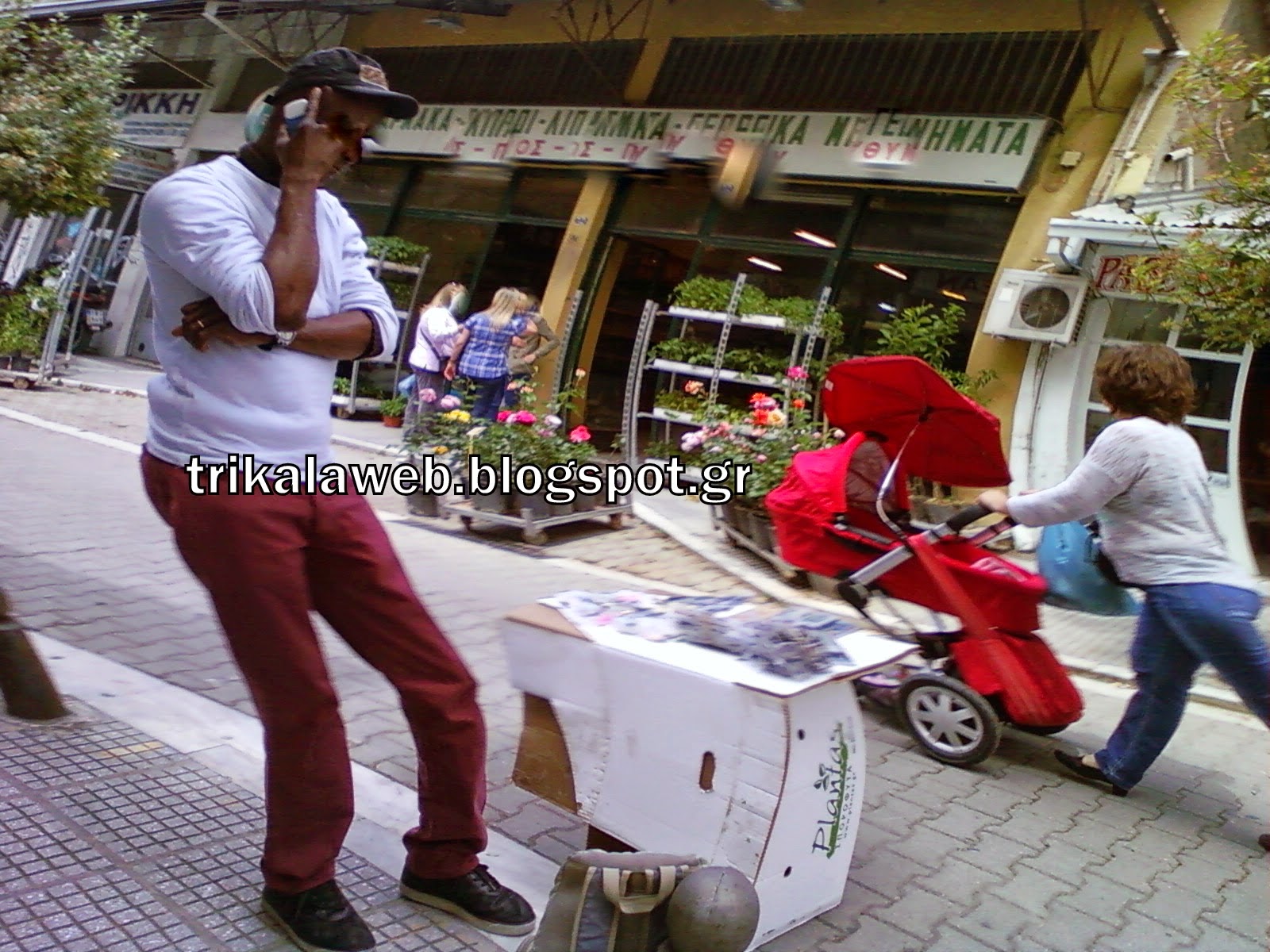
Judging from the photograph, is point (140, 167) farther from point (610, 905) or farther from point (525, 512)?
point (610, 905)

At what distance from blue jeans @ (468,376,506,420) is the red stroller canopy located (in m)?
5.57

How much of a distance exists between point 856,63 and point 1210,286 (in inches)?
254

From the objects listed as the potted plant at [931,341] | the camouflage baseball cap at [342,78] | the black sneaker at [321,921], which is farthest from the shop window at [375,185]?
the black sneaker at [321,921]

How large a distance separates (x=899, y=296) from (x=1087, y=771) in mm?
7095

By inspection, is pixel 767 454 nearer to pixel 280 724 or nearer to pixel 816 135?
pixel 816 135

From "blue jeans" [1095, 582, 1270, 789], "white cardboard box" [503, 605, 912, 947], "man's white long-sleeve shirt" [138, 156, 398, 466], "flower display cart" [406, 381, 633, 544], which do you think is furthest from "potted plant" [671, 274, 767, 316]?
"man's white long-sleeve shirt" [138, 156, 398, 466]

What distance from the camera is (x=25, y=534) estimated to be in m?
6.48

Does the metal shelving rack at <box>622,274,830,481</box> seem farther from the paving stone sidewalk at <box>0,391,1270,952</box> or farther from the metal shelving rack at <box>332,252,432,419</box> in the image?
the paving stone sidewalk at <box>0,391,1270,952</box>

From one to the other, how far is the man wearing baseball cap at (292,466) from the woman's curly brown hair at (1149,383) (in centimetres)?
275

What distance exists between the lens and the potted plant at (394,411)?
13.2 metres

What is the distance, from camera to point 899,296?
35.1 feet

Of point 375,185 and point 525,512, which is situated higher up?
point 375,185

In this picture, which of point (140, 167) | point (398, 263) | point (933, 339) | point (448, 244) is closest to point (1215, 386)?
point (933, 339)

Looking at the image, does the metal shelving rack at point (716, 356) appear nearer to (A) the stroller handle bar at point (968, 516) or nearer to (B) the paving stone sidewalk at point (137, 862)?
(A) the stroller handle bar at point (968, 516)
